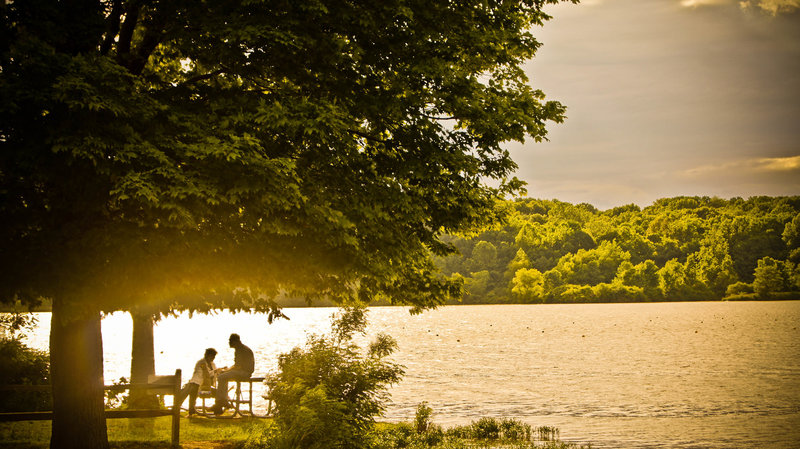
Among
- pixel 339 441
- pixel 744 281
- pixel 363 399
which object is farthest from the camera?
pixel 744 281

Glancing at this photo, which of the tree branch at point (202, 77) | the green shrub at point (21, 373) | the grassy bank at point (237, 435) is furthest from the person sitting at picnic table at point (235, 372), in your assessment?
the tree branch at point (202, 77)

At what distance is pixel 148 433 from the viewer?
1647 centimetres

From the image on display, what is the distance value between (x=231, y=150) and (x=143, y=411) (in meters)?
6.07

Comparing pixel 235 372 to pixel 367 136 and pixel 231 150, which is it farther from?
pixel 231 150

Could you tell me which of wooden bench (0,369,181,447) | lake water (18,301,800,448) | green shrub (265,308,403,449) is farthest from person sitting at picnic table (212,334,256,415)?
lake water (18,301,800,448)

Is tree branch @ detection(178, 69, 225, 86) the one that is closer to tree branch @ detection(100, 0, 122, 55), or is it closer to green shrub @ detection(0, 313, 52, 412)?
tree branch @ detection(100, 0, 122, 55)

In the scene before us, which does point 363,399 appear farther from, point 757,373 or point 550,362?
point 550,362

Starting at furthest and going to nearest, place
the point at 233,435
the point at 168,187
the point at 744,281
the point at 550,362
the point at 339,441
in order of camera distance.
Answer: the point at 744,281
the point at 550,362
the point at 233,435
the point at 339,441
the point at 168,187

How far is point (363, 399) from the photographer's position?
13461 millimetres

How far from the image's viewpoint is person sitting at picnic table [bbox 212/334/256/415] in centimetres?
1755

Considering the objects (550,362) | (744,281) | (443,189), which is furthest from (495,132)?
(744,281)

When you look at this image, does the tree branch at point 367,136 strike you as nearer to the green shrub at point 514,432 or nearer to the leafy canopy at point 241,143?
the leafy canopy at point 241,143

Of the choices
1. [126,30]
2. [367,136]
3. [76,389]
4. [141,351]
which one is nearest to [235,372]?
[141,351]

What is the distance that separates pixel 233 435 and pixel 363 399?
Result: 412 cm
